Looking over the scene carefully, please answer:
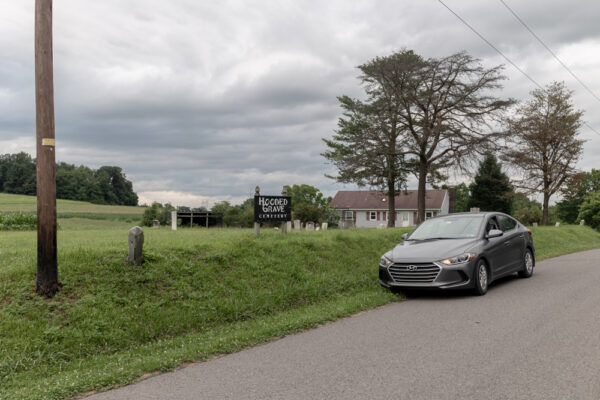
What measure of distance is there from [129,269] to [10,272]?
1818 millimetres

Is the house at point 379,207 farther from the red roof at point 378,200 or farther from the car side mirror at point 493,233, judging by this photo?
the car side mirror at point 493,233

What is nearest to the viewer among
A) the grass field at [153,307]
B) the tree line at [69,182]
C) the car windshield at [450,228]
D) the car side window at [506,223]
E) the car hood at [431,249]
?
the grass field at [153,307]

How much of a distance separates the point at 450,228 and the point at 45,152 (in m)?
8.23

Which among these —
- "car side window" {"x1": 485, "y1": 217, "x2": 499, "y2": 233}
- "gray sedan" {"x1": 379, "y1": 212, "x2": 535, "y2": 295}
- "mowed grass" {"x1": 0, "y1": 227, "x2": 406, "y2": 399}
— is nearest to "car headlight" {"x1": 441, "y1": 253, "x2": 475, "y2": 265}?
"gray sedan" {"x1": 379, "y1": 212, "x2": 535, "y2": 295}

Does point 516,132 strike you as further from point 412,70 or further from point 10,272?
point 10,272

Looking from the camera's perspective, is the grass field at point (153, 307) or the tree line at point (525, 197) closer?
the grass field at point (153, 307)

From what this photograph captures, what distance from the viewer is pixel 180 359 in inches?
220

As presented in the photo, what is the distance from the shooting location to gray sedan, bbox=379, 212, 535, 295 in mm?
9031

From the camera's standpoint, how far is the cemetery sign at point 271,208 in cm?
1456

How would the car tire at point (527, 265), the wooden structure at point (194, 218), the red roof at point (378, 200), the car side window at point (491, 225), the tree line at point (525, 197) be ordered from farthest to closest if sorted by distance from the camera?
the red roof at point (378, 200), the tree line at point (525, 197), the wooden structure at point (194, 218), the car tire at point (527, 265), the car side window at point (491, 225)

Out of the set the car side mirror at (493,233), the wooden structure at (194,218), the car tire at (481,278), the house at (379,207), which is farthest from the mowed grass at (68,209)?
the car tire at (481,278)

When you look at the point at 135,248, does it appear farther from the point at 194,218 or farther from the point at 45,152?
the point at 194,218

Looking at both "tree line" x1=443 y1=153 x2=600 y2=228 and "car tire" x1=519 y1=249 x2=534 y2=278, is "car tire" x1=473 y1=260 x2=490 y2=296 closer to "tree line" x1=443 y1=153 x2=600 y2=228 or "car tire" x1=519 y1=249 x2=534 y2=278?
"car tire" x1=519 y1=249 x2=534 y2=278

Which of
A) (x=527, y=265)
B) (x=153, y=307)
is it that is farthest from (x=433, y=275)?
(x=153, y=307)
